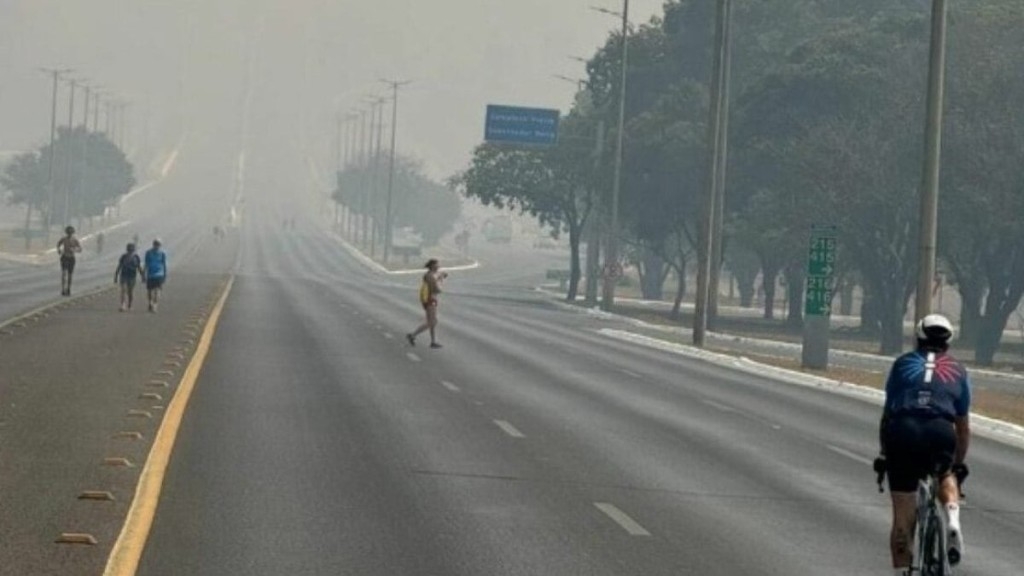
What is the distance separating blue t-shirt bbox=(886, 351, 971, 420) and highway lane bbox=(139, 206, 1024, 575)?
2069 millimetres

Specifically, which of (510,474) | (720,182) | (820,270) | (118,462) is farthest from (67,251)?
(118,462)

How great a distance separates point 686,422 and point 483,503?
11173 mm

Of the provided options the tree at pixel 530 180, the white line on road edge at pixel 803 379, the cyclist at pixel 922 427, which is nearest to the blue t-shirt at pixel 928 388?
the cyclist at pixel 922 427

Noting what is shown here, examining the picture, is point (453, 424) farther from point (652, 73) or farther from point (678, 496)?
point (652, 73)

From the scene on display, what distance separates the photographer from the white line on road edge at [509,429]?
85.6ft

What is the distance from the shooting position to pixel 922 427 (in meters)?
14.0

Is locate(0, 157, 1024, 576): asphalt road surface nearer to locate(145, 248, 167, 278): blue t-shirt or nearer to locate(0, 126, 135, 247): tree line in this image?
locate(145, 248, 167, 278): blue t-shirt

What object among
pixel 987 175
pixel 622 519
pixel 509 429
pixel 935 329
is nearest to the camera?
pixel 935 329

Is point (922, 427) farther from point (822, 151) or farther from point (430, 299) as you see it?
point (822, 151)

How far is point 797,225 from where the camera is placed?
83.8 metres

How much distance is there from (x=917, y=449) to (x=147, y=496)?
6.53 meters

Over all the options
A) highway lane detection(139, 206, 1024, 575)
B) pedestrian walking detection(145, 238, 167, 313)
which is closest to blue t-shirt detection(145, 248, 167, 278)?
pedestrian walking detection(145, 238, 167, 313)

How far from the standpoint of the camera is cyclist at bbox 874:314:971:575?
1396 centimetres

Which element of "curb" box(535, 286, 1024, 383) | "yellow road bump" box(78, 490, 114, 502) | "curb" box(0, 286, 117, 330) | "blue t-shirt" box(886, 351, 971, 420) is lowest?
"curb" box(535, 286, 1024, 383)
